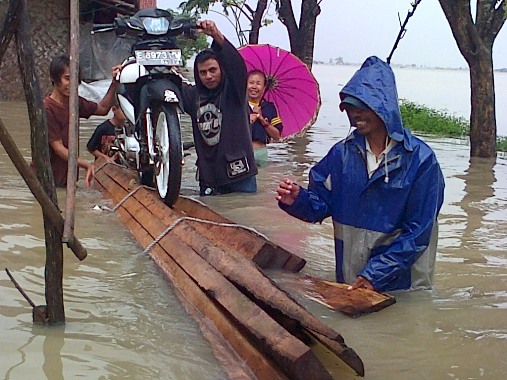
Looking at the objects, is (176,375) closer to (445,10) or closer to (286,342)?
(286,342)

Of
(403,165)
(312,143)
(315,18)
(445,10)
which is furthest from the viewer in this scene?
(315,18)

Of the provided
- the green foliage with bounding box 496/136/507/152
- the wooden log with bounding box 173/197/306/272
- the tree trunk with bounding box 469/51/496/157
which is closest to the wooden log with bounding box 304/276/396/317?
the wooden log with bounding box 173/197/306/272

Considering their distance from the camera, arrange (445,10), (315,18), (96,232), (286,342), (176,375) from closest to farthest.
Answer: (286,342) → (176,375) → (96,232) → (445,10) → (315,18)

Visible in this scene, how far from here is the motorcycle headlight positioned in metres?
6.29

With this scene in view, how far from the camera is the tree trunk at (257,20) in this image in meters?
23.6

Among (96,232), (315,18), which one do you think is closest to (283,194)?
(96,232)

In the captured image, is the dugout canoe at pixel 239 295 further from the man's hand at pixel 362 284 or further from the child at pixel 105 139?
the child at pixel 105 139

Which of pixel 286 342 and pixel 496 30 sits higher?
pixel 496 30

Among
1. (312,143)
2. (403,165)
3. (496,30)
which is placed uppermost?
(496,30)

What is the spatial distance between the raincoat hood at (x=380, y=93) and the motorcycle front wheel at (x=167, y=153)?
6.96 feet

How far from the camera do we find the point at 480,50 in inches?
449

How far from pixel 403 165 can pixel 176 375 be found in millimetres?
1748

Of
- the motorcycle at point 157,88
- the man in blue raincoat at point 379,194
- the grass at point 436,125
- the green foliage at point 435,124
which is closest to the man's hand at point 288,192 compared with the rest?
the man in blue raincoat at point 379,194

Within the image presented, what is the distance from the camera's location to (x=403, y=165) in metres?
4.20
